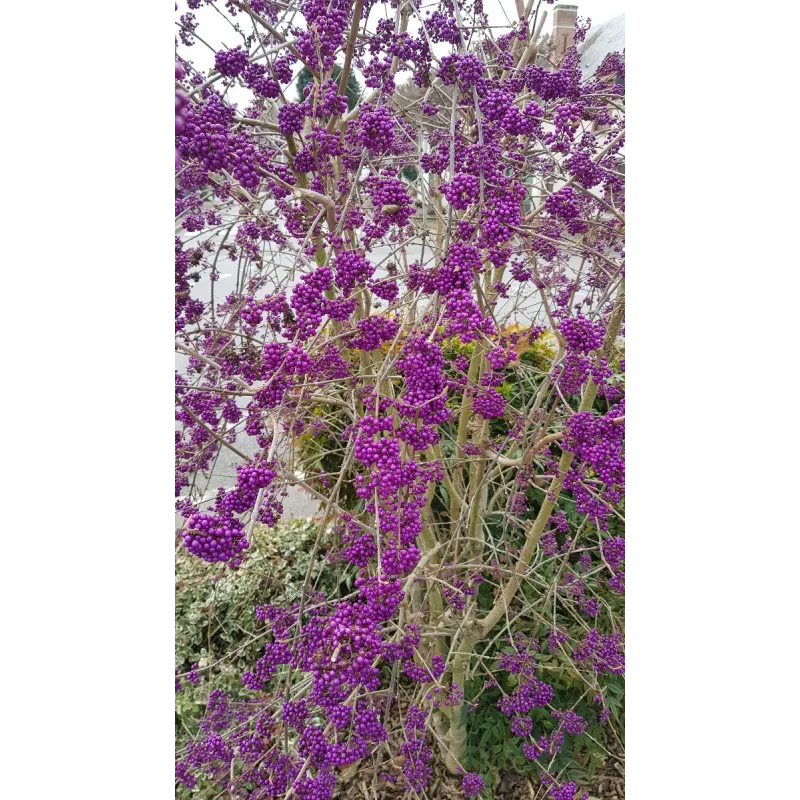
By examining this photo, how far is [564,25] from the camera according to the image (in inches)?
59.4

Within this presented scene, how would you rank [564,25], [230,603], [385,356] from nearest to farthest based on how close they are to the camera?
[385,356] < [564,25] < [230,603]

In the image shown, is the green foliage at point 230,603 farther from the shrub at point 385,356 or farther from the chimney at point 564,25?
the chimney at point 564,25

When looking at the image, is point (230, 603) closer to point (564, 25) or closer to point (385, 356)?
point (385, 356)

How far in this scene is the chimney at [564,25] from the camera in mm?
1472

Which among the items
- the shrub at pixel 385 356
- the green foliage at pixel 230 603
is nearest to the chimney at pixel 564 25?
the shrub at pixel 385 356

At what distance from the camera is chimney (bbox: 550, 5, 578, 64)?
1472mm

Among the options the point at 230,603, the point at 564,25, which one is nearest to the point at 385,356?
the point at 564,25

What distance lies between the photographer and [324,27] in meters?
0.98

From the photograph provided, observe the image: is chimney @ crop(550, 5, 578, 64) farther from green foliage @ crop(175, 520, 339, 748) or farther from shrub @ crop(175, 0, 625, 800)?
green foliage @ crop(175, 520, 339, 748)

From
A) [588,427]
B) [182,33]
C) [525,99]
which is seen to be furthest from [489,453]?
[182,33]

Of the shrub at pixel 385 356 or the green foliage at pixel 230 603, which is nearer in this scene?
the shrub at pixel 385 356

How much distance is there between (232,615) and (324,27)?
242 cm

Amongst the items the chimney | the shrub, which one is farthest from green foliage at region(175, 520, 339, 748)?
the chimney
